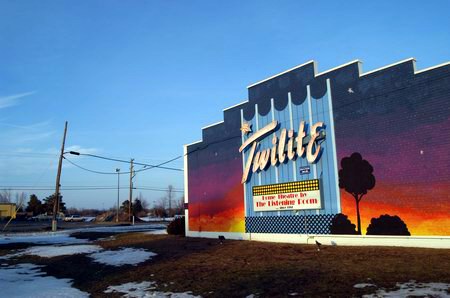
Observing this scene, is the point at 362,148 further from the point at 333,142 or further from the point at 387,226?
the point at 387,226

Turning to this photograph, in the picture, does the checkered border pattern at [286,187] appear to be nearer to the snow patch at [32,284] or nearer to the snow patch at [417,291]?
the snow patch at [417,291]

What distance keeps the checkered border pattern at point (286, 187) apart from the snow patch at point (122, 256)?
690 cm

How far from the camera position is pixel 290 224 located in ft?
66.3

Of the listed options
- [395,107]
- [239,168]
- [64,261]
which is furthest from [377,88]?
[64,261]

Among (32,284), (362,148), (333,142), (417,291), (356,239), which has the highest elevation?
(333,142)

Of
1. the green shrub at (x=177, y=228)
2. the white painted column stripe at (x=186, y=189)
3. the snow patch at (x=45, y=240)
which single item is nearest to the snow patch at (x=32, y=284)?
the snow patch at (x=45, y=240)

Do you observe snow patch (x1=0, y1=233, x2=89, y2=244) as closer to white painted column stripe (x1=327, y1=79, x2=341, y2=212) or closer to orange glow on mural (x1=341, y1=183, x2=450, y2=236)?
white painted column stripe (x1=327, y1=79, x2=341, y2=212)

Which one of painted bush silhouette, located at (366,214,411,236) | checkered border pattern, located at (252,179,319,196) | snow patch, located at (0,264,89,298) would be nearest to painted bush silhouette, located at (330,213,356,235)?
painted bush silhouette, located at (366,214,411,236)

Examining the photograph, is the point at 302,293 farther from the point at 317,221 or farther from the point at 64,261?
the point at 64,261

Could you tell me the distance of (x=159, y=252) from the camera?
18719mm

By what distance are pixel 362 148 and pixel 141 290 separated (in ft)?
35.7

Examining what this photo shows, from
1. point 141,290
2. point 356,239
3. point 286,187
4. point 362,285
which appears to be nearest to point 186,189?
point 286,187

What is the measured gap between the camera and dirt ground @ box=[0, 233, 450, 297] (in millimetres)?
9484

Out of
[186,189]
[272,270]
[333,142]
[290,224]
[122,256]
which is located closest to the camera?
[272,270]
